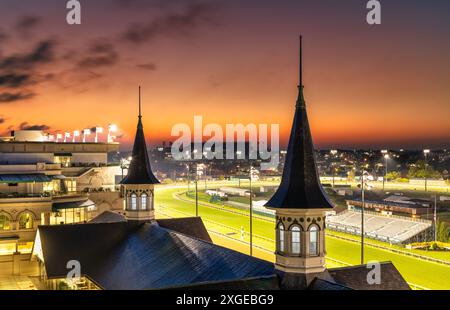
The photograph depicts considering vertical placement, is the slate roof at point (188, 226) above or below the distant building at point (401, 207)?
above

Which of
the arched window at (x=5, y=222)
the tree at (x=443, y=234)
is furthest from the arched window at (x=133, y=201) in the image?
the tree at (x=443, y=234)

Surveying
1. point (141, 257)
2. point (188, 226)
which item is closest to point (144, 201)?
point (188, 226)

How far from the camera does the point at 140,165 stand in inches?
1666

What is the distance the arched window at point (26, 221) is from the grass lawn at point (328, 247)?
77.1ft

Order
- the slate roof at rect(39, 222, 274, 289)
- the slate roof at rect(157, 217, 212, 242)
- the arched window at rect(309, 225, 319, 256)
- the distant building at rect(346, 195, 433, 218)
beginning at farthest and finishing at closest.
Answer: the distant building at rect(346, 195, 433, 218)
the slate roof at rect(157, 217, 212, 242)
the slate roof at rect(39, 222, 274, 289)
the arched window at rect(309, 225, 319, 256)

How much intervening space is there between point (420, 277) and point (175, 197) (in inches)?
3663

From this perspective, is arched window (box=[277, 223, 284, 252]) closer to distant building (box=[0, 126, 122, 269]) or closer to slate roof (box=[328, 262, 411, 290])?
slate roof (box=[328, 262, 411, 290])

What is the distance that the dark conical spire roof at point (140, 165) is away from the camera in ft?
Result: 137

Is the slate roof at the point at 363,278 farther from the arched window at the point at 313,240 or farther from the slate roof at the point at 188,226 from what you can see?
the slate roof at the point at 188,226

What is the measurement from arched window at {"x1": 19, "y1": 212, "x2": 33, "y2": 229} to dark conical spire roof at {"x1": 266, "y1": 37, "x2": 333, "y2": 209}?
48.2 m

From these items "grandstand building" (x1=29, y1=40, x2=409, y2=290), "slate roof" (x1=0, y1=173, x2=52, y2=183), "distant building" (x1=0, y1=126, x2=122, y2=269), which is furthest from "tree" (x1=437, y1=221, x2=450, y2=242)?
"slate roof" (x1=0, y1=173, x2=52, y2=183)

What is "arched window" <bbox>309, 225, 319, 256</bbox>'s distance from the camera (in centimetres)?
2172
